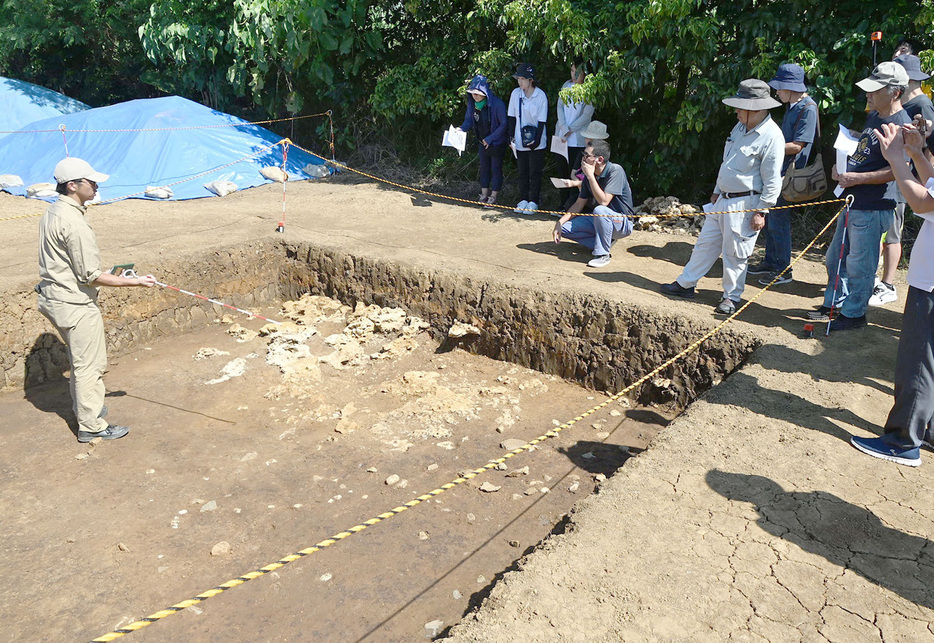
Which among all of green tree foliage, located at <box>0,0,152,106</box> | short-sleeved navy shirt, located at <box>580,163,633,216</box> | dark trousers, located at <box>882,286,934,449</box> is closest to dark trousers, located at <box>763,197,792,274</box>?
short-sleeved navy shirt, located at <box>580,163,633,216</box>

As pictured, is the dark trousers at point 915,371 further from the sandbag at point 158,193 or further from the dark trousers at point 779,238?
the sandbag at point 158,193

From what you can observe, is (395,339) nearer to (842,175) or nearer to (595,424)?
(595,424)

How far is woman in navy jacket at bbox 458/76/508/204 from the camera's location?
8.93 metres

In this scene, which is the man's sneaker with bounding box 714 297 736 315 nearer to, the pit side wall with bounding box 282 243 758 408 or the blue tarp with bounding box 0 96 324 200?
the pit side wall with bounding box 282 243 758 408

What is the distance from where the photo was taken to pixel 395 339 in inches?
271

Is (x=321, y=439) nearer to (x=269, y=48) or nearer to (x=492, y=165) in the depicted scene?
(x=492, y=165)

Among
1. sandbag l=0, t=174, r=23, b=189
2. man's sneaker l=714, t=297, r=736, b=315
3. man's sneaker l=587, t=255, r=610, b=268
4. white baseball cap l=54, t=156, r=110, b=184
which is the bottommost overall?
man's sneaker l=714, t=297, r=736, b=315

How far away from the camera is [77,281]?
15.6ft

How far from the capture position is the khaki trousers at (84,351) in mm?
4746

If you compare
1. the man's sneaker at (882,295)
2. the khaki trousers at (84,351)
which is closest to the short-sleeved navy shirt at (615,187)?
the man's sneaker at (882,295)

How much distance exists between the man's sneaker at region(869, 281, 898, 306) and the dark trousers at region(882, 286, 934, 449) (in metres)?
2.43

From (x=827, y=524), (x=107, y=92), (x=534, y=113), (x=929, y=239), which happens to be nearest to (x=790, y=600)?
(x=827, y=524)

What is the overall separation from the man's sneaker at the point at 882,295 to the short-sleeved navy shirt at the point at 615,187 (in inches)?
89.6

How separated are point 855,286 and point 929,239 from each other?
1.77 m
